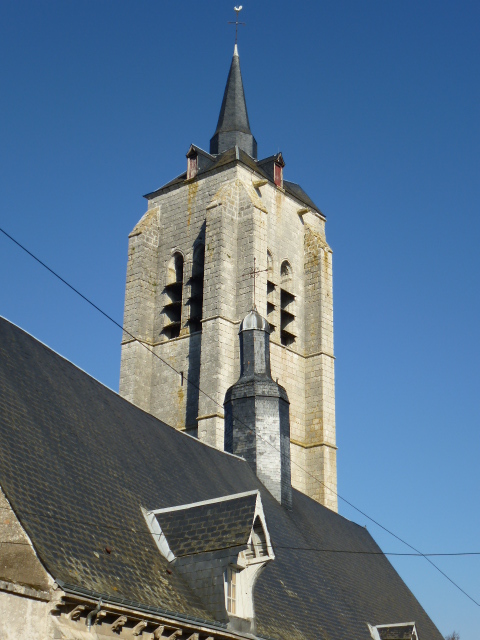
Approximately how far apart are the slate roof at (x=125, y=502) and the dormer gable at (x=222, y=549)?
A: 0.84ft

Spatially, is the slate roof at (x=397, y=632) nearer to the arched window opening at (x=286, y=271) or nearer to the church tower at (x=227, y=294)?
the church tower at (x=227, y=294)

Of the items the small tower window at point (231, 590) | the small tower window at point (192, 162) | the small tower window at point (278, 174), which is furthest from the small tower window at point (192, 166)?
the small tower window at point (231, 590)

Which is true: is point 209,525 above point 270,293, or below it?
below

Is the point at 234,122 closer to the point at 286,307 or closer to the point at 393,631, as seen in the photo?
the point at 286,307

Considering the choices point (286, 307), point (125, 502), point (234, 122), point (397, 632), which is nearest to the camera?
point (125, 502)

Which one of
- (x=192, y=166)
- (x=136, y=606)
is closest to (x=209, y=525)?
(x=136, y=606)

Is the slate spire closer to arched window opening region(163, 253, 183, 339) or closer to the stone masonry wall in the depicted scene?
the stone masonry wall

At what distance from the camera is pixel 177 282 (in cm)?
4334

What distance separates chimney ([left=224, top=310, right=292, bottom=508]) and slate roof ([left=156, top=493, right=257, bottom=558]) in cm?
773

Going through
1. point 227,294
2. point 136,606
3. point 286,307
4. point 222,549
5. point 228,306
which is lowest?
point 136,606

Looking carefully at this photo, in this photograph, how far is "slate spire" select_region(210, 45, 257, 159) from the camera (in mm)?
46969

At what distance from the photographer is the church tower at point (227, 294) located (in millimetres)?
40031

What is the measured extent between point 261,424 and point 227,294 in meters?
16.6

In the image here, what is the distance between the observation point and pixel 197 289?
4275cm
